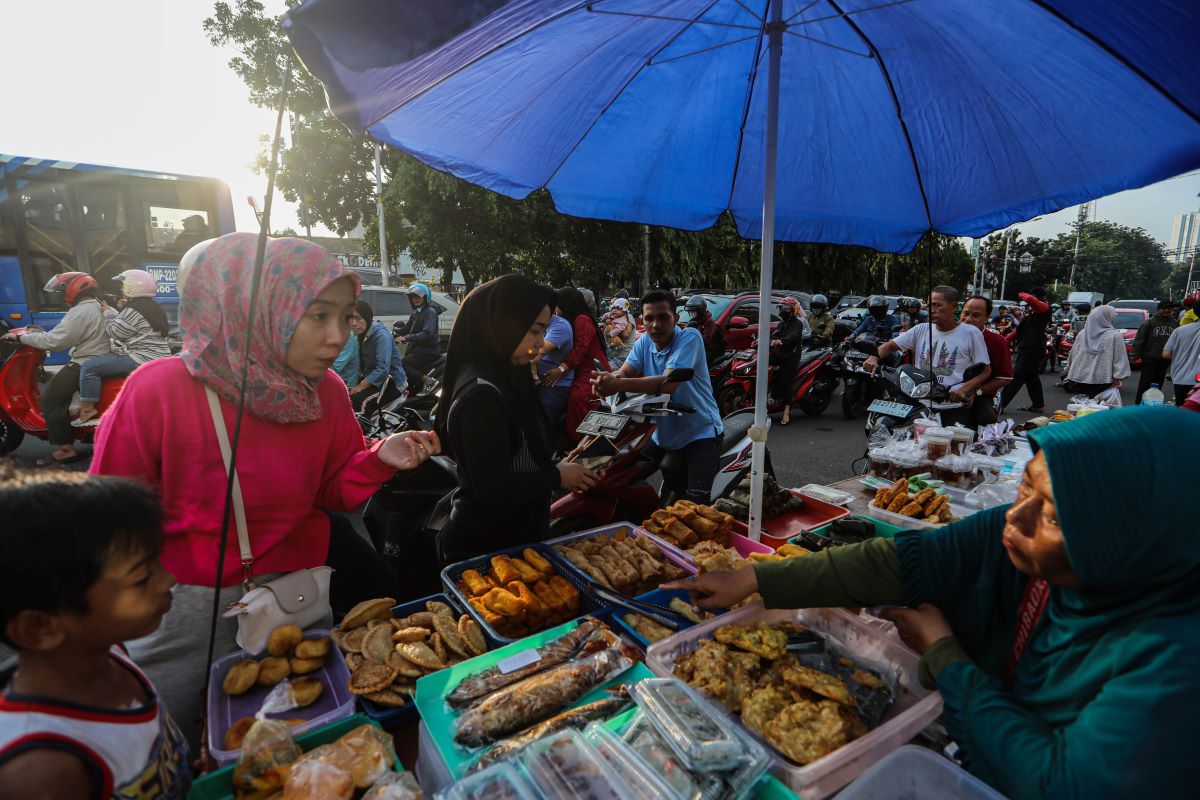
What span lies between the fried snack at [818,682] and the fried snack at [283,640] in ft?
4.54

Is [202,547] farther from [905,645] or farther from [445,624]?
[905,645]

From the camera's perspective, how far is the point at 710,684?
1.43 m

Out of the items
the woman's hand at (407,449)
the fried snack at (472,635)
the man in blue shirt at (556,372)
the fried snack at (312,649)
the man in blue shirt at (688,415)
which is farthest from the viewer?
the man in blue shirt at (556,372)

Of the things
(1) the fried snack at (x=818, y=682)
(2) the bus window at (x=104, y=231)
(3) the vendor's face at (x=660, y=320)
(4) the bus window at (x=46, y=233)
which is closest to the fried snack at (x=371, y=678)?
(1) the fried snack at (x=818, y=682)

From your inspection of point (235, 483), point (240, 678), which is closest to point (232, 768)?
point (240, 678)

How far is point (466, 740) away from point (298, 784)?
0.35 meters

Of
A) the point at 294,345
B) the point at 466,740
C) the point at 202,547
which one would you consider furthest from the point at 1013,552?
the point at 202,547

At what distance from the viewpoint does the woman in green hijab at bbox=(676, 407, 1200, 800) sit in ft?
2.93

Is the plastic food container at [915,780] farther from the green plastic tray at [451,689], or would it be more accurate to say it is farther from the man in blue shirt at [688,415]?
the man in blue shirt at [688,415]

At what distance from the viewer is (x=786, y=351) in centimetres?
893

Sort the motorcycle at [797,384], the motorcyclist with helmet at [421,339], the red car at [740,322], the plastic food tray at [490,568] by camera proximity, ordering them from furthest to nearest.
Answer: the red car at [740,322] → the motorcycle at [797,384] → the motorcyclist with helmet at [421,339] → the plastic food tray at [490,568]

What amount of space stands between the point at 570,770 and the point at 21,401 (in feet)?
27.8

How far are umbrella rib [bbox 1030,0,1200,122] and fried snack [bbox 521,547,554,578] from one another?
2.35 m

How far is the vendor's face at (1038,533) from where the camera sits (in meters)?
1.04
